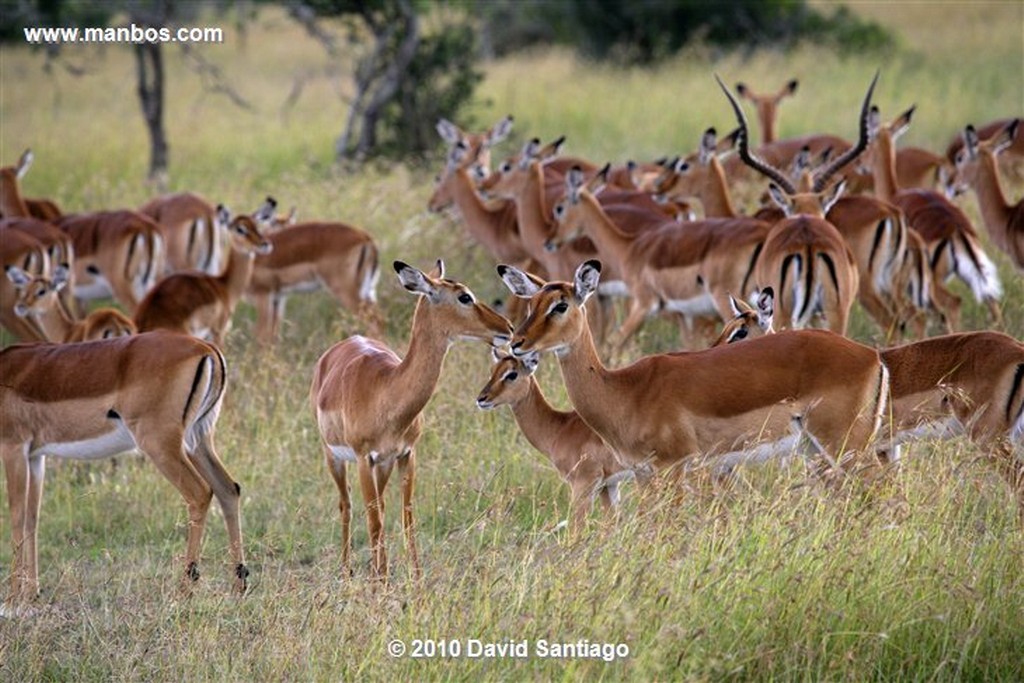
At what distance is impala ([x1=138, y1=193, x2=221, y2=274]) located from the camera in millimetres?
10617

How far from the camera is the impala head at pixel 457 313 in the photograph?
18.3 ft

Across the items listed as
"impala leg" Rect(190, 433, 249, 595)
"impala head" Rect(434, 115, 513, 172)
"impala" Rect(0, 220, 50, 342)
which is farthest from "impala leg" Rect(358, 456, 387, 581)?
"impala head" Rect(434, 115, 513, 172)

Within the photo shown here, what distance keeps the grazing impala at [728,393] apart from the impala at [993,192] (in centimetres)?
377

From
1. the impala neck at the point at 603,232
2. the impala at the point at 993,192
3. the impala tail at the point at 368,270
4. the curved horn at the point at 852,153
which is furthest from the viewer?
the impala tail at the point at 368,270

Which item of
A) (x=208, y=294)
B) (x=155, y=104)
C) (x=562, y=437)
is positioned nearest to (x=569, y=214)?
(x=208, y=294)

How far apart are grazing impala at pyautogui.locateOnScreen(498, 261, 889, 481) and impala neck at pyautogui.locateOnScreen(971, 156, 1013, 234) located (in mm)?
4092

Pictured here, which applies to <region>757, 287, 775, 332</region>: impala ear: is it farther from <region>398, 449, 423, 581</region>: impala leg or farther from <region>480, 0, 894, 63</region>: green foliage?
<region>480, 0, 894, 63</region>: green foliage

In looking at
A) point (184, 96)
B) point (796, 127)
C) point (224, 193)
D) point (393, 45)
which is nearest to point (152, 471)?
point (224, 193)

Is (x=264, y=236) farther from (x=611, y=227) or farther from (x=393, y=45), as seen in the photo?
(x=393, y=45)

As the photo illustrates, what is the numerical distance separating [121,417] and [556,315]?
1762mm

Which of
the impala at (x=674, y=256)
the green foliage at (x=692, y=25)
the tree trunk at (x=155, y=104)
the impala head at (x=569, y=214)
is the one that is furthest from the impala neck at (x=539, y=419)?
the green foliage at (x=692, y=25)

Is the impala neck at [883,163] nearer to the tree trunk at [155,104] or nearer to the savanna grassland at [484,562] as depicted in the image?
the savanna grassland at [484,562]

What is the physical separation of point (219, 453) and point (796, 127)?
9.76 m

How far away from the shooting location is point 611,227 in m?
9.08
